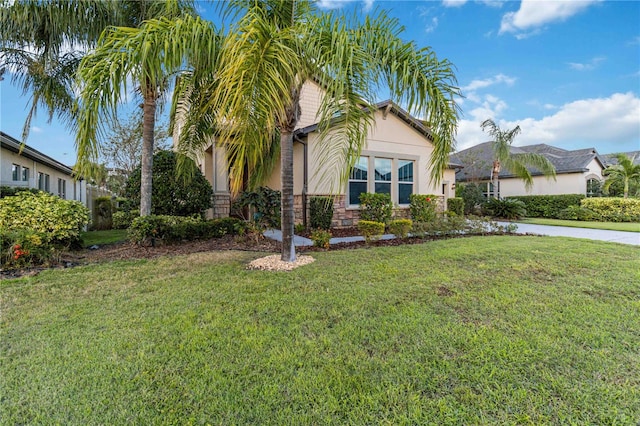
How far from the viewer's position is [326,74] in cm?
426

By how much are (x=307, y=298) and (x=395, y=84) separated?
137 inches

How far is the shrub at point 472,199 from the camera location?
741 inches

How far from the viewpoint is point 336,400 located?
2021mm

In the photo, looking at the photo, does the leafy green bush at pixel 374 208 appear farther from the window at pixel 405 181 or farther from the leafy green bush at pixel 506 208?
the leafy green bush at pixel 506 208

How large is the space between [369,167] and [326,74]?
7.45 m

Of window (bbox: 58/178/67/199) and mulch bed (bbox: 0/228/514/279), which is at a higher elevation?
window (bbox: 58/178/67/199)

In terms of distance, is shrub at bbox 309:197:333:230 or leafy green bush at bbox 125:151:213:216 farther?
shrub at bbox 309:197:333:230

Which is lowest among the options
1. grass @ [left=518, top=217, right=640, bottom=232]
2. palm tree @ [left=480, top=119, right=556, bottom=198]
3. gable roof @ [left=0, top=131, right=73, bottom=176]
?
grass @ [left=518, top=217, right=640, bottom=232]

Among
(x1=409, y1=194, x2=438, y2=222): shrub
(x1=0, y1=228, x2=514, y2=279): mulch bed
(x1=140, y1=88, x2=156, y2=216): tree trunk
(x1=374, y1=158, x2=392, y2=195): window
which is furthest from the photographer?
(x1=409, y1=194, x2=438, y2=222): shrub

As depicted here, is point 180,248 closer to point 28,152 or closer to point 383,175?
point 28,152

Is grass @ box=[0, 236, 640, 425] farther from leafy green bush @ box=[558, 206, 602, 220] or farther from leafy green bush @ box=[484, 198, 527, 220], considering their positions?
leafy green bush @ box=[558, 206, 602, 220]

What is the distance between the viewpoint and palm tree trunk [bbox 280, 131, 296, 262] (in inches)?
220

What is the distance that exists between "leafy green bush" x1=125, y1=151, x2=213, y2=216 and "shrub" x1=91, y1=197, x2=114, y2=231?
556 cm

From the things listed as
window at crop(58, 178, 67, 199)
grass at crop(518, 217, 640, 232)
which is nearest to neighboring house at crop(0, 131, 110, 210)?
window at crop(58, 178, 67, 199)
